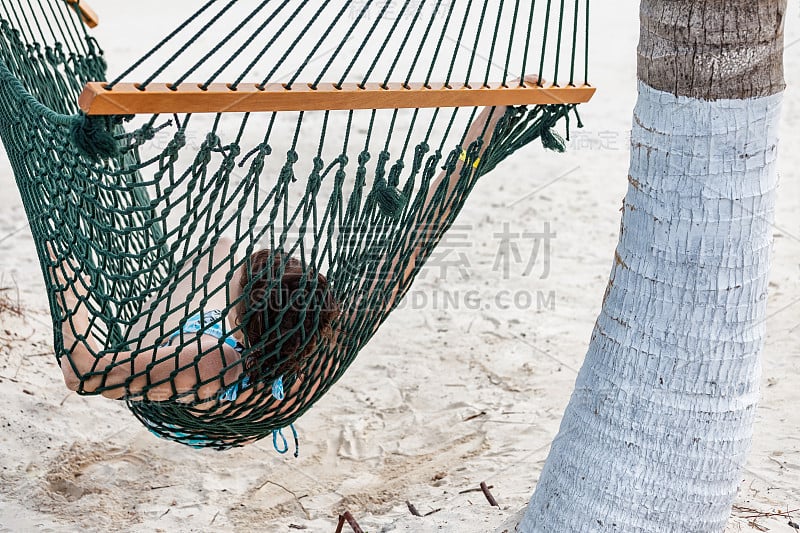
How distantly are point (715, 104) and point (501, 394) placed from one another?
1.51 metres

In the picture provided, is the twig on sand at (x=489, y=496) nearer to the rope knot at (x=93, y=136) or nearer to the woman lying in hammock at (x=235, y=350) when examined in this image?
the woman lying in hammock at (x=235, y=350)

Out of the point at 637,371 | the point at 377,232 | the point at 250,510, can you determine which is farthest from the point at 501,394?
the point at 637,371

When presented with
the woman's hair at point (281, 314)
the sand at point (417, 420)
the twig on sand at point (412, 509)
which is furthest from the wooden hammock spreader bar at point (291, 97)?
the twig on sand at point (412, 509)

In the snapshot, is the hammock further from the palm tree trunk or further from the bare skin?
the palm tree trunk

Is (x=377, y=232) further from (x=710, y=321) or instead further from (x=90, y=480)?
(x=90, y=480)

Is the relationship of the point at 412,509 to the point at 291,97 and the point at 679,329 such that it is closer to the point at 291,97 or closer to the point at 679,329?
the point at 679,329

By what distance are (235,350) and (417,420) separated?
3.27ft

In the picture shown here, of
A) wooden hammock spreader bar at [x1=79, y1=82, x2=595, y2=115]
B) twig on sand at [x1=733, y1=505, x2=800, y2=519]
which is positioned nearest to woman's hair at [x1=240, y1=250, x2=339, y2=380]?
wooden hammock spreader bar at [x1=79, y1=82, x2=595, y2=115]

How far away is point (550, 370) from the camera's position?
280 cm

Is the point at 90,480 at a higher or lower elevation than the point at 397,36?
lower

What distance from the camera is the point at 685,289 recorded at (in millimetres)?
1385

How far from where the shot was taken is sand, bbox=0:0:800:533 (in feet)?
7.11

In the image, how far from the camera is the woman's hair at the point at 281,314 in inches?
64.7

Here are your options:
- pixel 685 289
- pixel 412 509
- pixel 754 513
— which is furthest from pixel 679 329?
pixel 412 509
